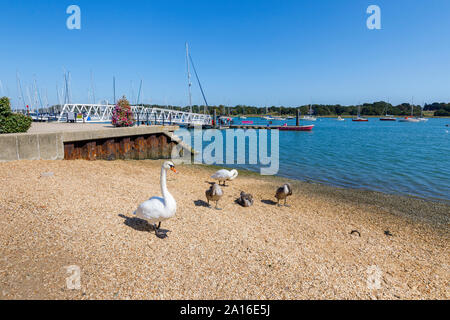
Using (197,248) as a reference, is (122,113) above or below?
above

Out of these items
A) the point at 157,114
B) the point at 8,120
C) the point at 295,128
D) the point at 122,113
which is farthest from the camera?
the point at 295,128

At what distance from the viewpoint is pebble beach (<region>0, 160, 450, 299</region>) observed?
14.0ft

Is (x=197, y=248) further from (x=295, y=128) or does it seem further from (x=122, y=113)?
(x=295, y=128)

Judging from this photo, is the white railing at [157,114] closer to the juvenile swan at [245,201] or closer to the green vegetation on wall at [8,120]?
the green vegetation on wall at [8,120]

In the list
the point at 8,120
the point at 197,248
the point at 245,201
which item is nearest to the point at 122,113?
the point at 8,120

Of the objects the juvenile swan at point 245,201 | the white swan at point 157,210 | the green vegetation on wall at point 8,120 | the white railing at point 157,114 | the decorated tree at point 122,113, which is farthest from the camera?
the white railing at point 157,114

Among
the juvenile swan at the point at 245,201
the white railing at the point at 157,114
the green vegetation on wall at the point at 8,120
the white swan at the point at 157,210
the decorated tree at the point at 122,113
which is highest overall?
the white railing at the point at 157,114

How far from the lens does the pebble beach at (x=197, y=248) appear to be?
14.0 feet

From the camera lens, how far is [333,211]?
35.3 ft

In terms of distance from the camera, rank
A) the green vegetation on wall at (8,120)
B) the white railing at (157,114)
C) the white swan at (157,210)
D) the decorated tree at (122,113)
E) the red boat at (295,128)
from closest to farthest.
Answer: the white swan at (157,210)
the green vegetation on wall at (8,120)
the decorated tree at (122,113)
the white railing at (157,114)
the red boat at (295,128)

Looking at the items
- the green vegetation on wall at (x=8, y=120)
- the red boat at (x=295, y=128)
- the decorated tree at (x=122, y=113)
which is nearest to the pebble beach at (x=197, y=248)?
the green vegetation on wall at (x=8, y=120)

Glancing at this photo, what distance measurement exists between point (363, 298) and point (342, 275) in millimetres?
711

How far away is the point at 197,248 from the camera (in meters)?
5.69

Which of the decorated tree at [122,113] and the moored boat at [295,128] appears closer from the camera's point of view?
the decorated tree at [122,113]
